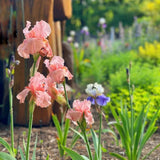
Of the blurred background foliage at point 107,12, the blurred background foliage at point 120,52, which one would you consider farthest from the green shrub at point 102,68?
the blurred background foliage at point 107,12

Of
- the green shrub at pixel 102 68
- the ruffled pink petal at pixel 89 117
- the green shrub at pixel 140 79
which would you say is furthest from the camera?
the green shrub at pixel 102 68

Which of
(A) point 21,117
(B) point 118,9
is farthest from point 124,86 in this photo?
(B) point 118,9

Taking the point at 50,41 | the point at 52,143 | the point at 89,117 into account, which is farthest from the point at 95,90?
the point at 50,41

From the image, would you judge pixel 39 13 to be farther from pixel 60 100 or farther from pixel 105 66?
pixel 105 66

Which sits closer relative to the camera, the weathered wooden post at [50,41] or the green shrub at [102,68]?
the weathered wooden post at [50,41]

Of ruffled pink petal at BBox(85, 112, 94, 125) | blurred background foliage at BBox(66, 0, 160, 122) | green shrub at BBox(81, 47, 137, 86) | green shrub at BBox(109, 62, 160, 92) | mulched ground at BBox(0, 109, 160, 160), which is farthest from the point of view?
green shrub at BBox(81, 47, 137, 86)

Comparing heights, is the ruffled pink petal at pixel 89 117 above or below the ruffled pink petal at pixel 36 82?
below

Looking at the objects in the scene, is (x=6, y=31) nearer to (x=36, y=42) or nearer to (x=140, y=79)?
(x=36, y=42)

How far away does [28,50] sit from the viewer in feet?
5.07

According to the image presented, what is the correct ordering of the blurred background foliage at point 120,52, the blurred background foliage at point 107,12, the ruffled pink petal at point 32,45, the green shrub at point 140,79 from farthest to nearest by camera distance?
the blurred background foliage at point 107,12
the green shrub at point 140,79
the blurred background foliage at point 120,52
the ruffled pink petal at point 32,45

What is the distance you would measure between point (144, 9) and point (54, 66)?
44.0ft

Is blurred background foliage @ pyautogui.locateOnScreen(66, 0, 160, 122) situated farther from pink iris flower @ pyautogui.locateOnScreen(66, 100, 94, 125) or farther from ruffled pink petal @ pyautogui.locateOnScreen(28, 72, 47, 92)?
ruffled pink petal @ pyautogui.locateOnScreen(28, 72, 47, 92)

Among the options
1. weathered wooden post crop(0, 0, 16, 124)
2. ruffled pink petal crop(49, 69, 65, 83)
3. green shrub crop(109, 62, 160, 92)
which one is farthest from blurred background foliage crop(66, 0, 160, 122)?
weathered wooden post crop(0, 0, 16, 124)

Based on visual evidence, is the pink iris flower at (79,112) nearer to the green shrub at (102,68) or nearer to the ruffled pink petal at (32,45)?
the ruffled pink petal at (32,45)
